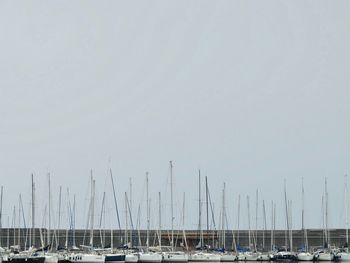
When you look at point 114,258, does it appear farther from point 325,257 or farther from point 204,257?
point 325,257

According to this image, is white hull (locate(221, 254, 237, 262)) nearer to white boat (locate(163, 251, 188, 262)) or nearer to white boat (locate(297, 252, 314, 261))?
white boat (locate(163, 251, 188, 262))

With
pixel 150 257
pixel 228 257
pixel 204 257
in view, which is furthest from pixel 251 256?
pixel 150 257

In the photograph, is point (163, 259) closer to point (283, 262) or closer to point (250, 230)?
point (283, 262)

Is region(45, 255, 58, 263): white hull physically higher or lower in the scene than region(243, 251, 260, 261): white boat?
lower

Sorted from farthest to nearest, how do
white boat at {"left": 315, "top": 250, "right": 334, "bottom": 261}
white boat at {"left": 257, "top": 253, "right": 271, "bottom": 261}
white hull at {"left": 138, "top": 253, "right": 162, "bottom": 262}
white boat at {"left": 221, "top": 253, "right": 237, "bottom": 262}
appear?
white boat at {"left": 257, "top": 253, "right": 271, "bottom": 261} < white boat at {"left": 315, "top": 250, "right": 334, "bottom": 261} < white boat at {"left": 221, "top": 253, "right": 237, "bottom": 262} < white hull at {"left": 138, "top": 253, "right": 162, "bottom": 262}

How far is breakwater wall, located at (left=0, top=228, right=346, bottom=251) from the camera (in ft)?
327

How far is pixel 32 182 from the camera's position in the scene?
85.0 m

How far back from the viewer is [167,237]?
104m

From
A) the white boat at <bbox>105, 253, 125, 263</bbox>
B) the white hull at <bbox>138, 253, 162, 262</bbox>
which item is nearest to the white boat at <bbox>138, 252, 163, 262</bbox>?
the white hull at <bbox>138, 253, 162, 262</bbox>

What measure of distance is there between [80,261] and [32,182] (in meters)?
10.9

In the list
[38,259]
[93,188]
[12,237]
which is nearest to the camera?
[38,259]

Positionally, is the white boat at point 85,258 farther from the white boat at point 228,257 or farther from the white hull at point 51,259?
the white boat at point 228,257

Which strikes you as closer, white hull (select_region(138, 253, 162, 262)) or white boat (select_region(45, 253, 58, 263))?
white boat (select_region(45, 253, 58, 263))

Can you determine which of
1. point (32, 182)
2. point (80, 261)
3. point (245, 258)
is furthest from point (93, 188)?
point (245, 258)
